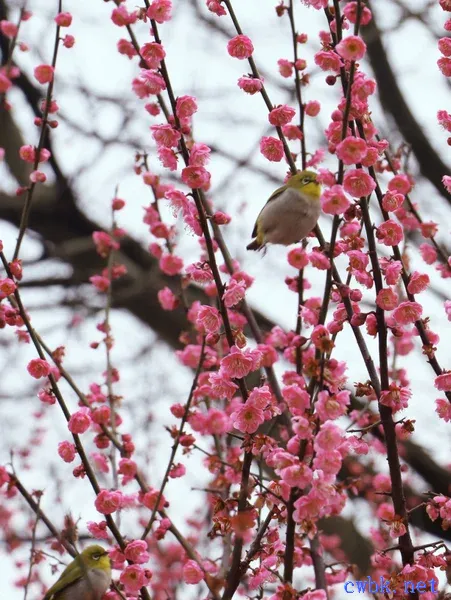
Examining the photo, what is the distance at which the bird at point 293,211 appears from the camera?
283 centimetres

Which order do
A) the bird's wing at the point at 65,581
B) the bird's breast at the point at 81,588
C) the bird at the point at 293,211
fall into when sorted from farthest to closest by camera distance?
the bird's wing at the point at 65,581 < the bird's breast at the point at 81,588 < the bird at the point at 293,211

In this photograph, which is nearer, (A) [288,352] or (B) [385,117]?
(A) [288,352]

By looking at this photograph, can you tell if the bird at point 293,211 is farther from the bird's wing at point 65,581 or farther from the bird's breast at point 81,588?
the bird's wing at point 65,581

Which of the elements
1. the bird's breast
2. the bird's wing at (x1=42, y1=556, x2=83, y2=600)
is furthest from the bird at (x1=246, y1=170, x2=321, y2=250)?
the bird's wing at (x1=42, y1=556, x2=83, y2=600)

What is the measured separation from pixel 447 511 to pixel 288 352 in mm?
778

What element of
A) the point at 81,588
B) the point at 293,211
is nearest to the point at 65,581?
the point at 81,588

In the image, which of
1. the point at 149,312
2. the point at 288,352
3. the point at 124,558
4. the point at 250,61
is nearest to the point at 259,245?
the point at 288,352

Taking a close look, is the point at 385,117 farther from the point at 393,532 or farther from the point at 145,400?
the point at 393,532

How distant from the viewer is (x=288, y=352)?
2629mm

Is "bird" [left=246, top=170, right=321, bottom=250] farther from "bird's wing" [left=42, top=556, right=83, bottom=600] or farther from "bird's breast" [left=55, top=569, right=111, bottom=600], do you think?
"bird's wing" [left=42, top=556, right=83, bottom=600]

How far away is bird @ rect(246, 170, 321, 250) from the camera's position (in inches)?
111

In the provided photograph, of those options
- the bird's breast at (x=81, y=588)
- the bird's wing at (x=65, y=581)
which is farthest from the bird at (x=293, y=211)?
the bird's wing at (x=65, y=581)

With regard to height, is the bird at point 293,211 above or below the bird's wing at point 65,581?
above

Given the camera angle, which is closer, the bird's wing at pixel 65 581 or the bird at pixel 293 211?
the bird at pixel 293 211
